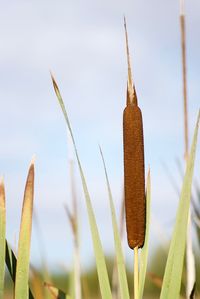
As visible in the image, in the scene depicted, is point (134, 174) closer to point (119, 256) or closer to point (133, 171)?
point (133, 171)

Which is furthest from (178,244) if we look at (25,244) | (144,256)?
(25,244)

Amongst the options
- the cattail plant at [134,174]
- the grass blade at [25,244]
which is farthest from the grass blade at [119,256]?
the grass blade at [25,244]

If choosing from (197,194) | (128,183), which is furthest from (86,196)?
(197,194)

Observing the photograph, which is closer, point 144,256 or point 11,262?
point 144,256

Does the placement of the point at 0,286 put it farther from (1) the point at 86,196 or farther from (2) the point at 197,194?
(2) the point at 197,194

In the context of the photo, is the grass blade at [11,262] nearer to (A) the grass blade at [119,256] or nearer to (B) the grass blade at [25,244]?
(B) the grass blade at [25,244]

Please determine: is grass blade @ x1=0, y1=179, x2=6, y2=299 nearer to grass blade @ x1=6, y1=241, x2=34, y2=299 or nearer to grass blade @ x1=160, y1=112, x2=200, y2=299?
grass blade @ x1=6, y1=241, x2=34, y2=299

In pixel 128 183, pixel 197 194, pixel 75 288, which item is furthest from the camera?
pixel 197 194
